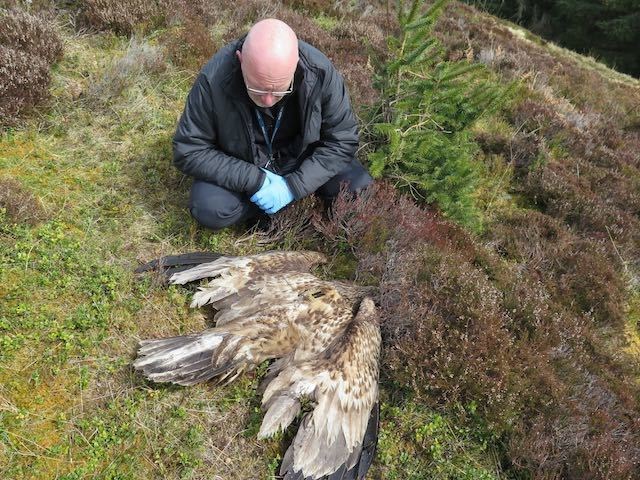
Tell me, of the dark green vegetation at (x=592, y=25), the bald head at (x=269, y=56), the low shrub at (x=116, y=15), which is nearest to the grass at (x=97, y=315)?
the bald head at (x=269, y=56)

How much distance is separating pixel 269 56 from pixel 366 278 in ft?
6.56

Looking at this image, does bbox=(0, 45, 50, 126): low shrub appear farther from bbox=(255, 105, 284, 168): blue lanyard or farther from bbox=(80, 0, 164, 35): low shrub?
bbox=(255, 105, 284, 168): blue lanyard

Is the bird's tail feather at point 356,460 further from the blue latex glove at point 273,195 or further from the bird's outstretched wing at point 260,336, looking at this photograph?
the blue latex glove at point 273,195

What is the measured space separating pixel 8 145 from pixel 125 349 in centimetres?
271

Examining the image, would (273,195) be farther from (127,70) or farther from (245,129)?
(127,70)

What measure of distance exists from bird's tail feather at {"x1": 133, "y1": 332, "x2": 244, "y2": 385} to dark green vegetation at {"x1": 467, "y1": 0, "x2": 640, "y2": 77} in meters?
20.6

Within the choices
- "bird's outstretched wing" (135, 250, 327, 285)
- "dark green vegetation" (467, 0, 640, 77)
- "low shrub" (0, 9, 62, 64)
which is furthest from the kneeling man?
"dark green vegetation" (467, 0, 640, 77)

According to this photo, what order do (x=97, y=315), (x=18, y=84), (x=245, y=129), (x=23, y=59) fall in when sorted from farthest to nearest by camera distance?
(x=23, y=59) < (x=18, y=84) < (x=245, y=129) < (x=97, y=315)

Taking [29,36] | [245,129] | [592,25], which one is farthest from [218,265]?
[592,25]

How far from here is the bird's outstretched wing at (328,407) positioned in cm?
290

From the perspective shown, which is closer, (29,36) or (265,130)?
(265,130)

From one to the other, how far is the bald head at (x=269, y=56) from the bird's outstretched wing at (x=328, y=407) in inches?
73.1

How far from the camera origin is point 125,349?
328 cm

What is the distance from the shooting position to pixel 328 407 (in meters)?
3.00
